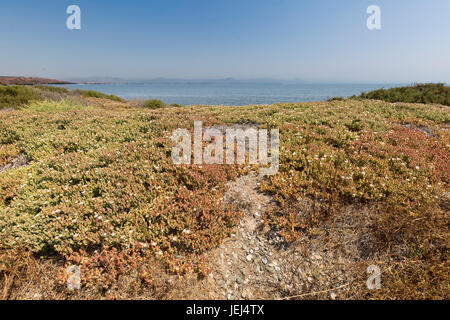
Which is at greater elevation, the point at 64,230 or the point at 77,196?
the point at 77,196

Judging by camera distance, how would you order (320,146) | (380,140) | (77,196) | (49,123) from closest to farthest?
1. (77,196)
2. (320,146)
3. (380,140)
4. (49,123)

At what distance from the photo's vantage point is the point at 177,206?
4.91m

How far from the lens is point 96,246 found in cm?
432

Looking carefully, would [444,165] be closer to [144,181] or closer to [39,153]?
[144,181]

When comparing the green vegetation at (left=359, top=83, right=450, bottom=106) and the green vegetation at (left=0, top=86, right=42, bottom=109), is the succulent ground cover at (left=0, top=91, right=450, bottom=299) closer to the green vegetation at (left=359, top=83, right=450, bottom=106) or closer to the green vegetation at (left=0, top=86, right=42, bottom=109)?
the green vegetation at (left=359, top=83, right=450, bottom=106)

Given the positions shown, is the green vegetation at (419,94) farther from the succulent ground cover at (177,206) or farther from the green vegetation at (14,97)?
the green vegetation at (14,97)

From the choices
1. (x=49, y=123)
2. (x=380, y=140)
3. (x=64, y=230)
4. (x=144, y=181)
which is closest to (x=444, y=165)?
(x=380, y=140)

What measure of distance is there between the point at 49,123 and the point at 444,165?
56.6 feet

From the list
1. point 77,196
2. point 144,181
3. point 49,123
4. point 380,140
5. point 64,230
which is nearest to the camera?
point 64,230
